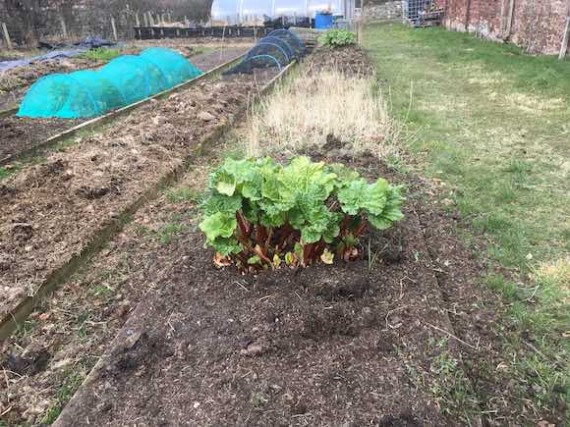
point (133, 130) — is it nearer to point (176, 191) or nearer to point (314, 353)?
point (176, 191)

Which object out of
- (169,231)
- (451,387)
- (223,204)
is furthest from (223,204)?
(169,231)

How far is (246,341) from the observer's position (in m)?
2.39

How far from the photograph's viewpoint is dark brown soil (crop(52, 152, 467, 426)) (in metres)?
2.04

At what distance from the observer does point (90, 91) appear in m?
7.94

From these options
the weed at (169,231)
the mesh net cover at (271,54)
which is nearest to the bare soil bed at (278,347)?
the weed at (169,231)

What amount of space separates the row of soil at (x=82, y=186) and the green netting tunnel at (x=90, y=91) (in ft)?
3.27

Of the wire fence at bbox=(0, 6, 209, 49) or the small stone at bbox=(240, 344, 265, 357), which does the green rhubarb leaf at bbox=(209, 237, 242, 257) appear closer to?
the small stone at bbox=(240, 344, 265, 357)

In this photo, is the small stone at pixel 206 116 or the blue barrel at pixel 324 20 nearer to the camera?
the small stone at pixel 206 116

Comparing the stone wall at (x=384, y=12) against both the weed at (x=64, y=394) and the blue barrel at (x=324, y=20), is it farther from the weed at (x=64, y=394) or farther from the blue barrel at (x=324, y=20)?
the weed at (x=64, y=394)

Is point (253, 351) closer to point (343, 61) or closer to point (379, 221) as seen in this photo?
point (379, 221)

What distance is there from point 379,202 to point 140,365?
156cm

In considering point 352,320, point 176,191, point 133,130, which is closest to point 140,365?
point 352,320

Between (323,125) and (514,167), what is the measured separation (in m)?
2.22

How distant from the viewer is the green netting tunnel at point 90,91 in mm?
7801
